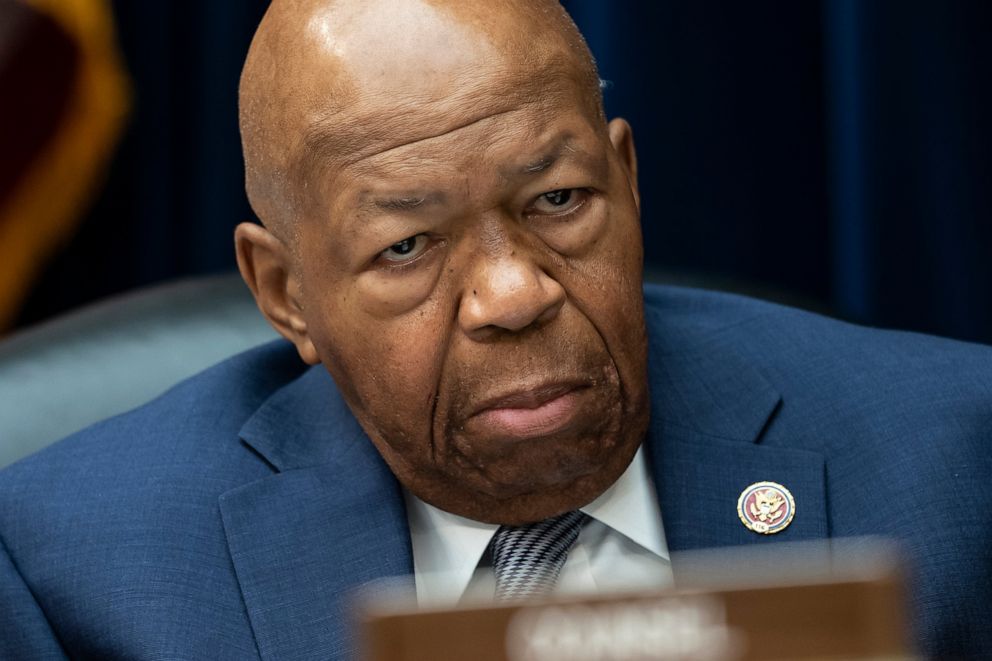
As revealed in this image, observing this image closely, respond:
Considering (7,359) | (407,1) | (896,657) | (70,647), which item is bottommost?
(70,647)

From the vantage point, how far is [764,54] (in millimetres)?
2926

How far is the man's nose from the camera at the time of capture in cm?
158

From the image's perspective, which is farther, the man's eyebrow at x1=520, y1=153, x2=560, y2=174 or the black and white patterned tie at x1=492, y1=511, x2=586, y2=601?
the black and white patterned tie at x1=492, y1=511, x2=586, y2=601

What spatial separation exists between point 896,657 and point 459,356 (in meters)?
0.87

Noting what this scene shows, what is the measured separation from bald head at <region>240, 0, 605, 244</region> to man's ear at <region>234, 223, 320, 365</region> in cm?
12

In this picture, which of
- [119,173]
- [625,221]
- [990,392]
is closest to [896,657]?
[625,221]

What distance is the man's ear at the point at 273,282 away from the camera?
1.89 m

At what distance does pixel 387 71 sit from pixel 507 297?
0.28 meters

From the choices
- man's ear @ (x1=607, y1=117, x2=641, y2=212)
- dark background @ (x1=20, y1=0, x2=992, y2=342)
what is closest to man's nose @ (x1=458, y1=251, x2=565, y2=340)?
man's ear @ (x1=607, y1=117, x2=641, y2=212)

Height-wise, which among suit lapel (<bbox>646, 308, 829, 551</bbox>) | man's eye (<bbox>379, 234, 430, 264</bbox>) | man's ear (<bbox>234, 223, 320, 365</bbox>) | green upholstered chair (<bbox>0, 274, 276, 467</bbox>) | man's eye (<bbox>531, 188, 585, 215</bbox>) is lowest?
suit lapel (<bbox>646, 308, 829, 551</bbox>)

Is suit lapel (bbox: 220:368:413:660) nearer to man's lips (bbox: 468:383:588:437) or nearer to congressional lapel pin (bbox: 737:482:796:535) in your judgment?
man's lips (bbox: 468:383:588:437)

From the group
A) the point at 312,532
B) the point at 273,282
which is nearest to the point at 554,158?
the point at 273,282

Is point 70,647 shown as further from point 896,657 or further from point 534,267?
point 896,657

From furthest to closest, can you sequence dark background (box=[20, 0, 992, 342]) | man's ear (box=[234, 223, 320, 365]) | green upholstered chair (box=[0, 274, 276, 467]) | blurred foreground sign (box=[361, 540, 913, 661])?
1. dark background (box=[20, 0, 992, 342])
2. green upholstered chair (box=[0, 274, 276, 467])
3. man's ear (box=[234, 223, 320, 365])
4. blurred foreground sign (box=[361, 540, 913, 661])
